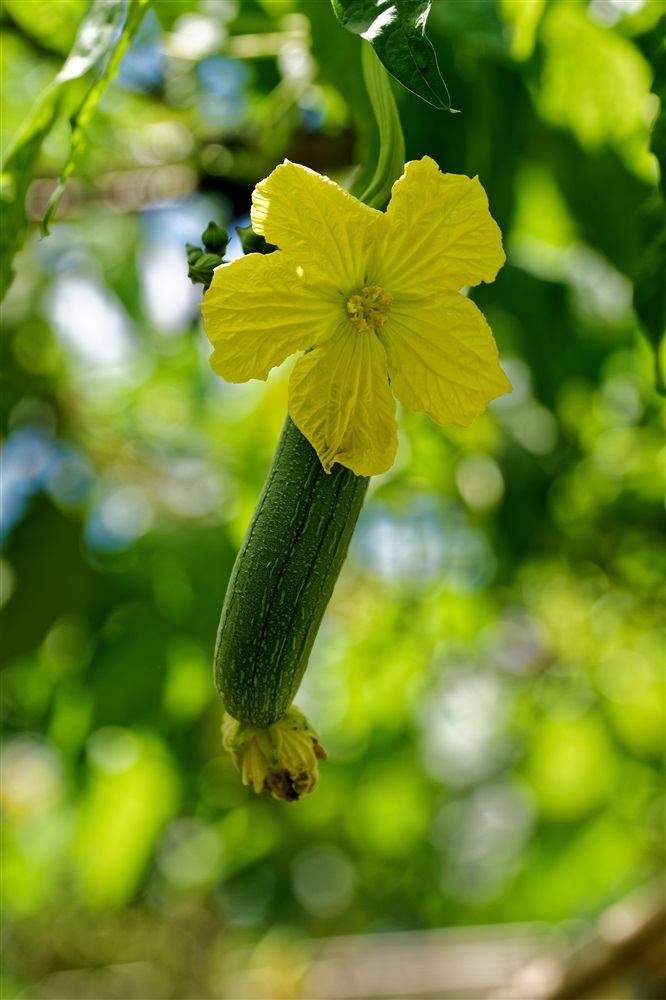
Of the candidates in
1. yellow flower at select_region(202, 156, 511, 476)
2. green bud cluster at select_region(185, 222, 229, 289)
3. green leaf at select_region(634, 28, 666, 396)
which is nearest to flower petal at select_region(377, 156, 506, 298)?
yellow flower at select_region(202, 156, 511, 476)

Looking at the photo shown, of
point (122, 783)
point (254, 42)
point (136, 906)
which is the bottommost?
point (136, 906)

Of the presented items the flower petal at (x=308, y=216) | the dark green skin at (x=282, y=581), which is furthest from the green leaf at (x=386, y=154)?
the dark green skin at (x=282, y=581)

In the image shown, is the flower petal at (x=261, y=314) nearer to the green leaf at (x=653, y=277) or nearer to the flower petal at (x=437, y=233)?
the flower petal at (x=437, y=233)

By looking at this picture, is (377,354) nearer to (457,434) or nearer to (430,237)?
(430,237)

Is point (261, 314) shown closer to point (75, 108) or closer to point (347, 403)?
point (347, 403)

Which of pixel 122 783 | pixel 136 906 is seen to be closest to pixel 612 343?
pixel 122 783

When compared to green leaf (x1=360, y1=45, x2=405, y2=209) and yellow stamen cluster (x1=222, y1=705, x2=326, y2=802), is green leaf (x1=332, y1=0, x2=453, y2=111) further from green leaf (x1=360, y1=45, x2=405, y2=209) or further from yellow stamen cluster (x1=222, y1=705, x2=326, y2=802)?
yellow stamen cluster (x1=222, y1=705, x2=326, y2=802)
